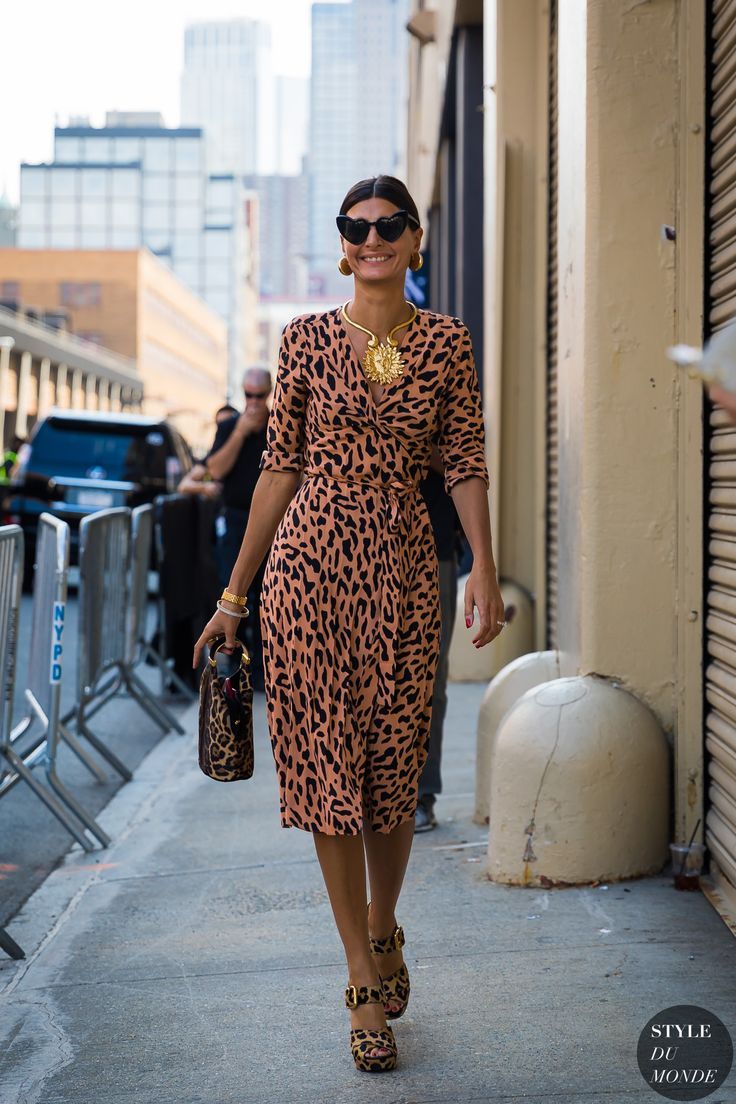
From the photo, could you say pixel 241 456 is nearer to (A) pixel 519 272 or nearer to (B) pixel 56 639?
(A) pixel 519 272

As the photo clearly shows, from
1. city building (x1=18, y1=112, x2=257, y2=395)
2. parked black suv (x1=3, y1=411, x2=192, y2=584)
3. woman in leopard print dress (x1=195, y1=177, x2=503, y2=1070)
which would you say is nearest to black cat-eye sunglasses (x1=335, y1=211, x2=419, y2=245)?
woman in leopard print dress (x1=195, y1=177, x2=503, y2=1070)

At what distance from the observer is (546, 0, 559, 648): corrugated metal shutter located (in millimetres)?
7977

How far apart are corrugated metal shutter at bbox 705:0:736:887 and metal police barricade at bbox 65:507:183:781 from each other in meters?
3.10

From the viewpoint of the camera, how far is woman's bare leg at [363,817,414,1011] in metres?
3.68

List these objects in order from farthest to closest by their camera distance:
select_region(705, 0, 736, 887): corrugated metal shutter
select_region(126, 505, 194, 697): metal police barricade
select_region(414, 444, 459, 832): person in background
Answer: select_region(126, 505, 194, 697): metal police barricade < select_region(414, 444, 459, 832): person in background < select_region(705, 0, 736, 887): corrugated metal shutter

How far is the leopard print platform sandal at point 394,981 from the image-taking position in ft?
12.0

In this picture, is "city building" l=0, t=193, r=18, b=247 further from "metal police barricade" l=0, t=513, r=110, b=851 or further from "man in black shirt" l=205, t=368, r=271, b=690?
"metal police barricade" l=0, t=513, r=110, b=851

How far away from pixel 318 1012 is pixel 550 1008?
58 cm

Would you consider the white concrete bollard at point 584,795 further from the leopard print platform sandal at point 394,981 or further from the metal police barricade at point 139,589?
the metal police barricade at point 139,589

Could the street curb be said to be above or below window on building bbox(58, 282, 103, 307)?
below

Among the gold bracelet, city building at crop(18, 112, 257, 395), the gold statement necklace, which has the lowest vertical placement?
the gold bracelet

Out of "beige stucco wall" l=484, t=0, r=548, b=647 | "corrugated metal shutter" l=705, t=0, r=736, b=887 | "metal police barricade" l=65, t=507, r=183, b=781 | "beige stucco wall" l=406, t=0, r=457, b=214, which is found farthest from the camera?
"beige stucco wall" l=406, t=0, r=457, b=214

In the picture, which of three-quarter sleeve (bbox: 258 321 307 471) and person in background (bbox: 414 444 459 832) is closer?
three-quarter sleeve (bbox: 258 321 307 471)

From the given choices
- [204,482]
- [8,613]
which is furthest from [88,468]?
[8,613]
